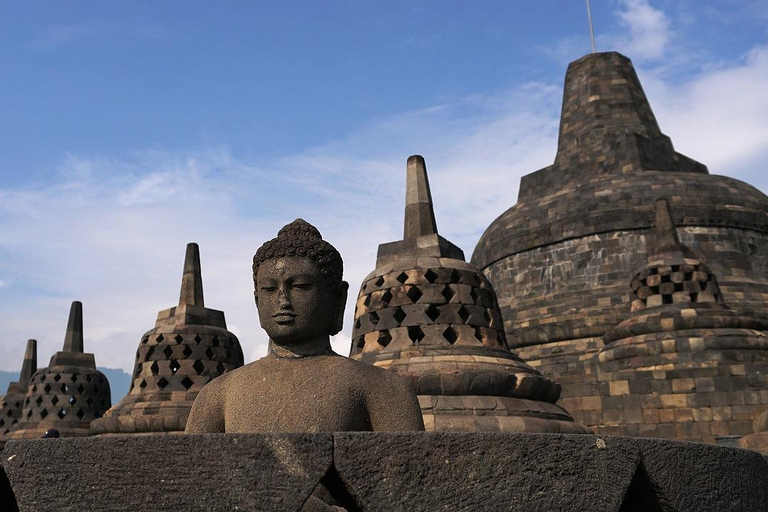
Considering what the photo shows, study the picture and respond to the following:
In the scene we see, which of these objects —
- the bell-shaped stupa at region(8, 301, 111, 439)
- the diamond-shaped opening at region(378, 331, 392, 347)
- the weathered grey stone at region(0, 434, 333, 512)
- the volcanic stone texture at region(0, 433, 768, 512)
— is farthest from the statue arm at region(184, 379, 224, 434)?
the bell-shaped stupa at region(8, 301, 111, 439)

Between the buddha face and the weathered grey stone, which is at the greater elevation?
the buddha face

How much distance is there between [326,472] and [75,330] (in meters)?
18.4

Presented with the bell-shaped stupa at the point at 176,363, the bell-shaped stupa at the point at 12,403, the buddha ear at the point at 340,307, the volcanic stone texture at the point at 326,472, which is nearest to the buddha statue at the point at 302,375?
the buddha ear at the point at 340,307

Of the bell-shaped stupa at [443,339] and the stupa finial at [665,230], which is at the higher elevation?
the stupa finial at [665,230]

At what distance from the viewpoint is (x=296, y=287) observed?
3.68 meters

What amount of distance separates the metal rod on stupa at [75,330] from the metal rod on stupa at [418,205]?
12002 millimetres

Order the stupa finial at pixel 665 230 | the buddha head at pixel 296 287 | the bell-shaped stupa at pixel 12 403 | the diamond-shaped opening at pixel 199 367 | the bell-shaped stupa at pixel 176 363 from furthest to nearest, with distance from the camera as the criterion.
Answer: the bell-shaped stupa at pixel 12 403 < the stupa finial at pixel 665 230 < the diamond-shaped opening at pixel 199 367 < the bell-shaped stupa at pixel 176 363 < the buddha head at pixel 296 287

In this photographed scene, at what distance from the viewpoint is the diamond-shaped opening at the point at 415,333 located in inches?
355

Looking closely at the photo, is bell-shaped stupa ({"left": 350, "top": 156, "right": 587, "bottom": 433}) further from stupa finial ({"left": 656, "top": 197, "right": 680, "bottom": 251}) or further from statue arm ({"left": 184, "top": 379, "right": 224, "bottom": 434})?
stupa finial ({"left": 656, "top": 197, "right": 680, "bottom": 251})

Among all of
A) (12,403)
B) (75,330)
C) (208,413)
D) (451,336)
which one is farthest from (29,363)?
(208,413)

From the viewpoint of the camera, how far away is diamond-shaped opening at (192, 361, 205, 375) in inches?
535

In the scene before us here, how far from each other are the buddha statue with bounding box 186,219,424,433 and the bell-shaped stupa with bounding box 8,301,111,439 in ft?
50.4

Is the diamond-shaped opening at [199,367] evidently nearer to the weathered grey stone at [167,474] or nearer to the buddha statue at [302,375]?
the buddha statue at [302,375]

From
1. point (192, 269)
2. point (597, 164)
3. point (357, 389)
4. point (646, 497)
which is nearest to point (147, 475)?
point (357, 389)
